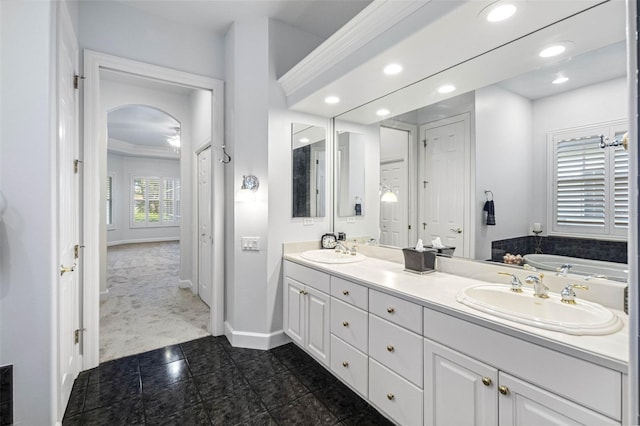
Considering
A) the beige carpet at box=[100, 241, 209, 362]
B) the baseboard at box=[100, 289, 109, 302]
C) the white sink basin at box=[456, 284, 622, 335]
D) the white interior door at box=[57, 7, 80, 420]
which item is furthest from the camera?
the baseboard at box=[100, 289, 109, 302]

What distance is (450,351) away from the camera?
140cm

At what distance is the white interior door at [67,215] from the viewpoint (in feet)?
5.68

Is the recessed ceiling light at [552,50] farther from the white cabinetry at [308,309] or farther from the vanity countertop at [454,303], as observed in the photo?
the white cabinetry at [308,309]

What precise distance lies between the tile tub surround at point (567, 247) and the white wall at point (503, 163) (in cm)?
4

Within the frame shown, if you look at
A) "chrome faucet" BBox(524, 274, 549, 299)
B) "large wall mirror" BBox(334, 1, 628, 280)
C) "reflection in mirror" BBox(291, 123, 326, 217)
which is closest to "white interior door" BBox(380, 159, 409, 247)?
"large wall mirror" BBox(334, 1, 628, 280)

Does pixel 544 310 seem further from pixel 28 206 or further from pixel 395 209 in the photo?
pixel 28 206

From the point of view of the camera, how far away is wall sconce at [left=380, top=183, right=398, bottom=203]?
2.54 metres

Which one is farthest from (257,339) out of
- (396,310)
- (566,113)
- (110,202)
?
(110,202)

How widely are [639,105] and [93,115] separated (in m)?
3.11

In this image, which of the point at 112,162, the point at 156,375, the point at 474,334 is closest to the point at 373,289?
the point at 474,334

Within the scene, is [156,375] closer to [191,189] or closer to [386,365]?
[386,365]

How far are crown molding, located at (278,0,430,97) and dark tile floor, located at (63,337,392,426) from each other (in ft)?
7.63

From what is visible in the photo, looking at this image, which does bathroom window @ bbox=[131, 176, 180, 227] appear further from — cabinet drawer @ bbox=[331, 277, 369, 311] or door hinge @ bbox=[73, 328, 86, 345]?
cabinet drawer @ bbox=[331, 277, 369, 311]

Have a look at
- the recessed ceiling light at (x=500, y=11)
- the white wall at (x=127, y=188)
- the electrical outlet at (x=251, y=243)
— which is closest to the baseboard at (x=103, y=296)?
the electrical outlet at (x=251, y=243)
